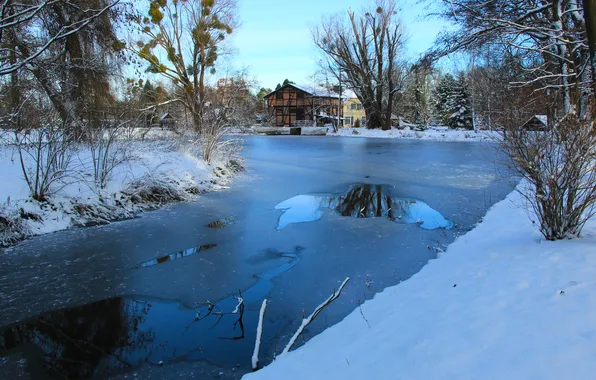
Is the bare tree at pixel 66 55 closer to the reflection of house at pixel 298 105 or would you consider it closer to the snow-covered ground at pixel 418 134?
the snow-covered ground at pixel 418 134

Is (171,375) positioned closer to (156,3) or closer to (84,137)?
(84,137)

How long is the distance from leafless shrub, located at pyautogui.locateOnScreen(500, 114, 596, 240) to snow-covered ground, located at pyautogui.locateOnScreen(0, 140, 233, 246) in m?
7.83

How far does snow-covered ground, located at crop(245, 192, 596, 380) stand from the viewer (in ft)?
7.48

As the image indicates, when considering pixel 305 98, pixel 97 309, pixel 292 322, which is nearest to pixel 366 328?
pixel 292 322

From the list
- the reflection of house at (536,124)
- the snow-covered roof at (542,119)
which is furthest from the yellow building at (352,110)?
the reflection of house at (536,124)

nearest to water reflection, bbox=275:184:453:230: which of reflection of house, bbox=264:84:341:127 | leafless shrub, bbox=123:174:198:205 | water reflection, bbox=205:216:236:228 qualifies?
water reflection, bbox=205:216:236:228

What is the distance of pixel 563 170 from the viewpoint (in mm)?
4270

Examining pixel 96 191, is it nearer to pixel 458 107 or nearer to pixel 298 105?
pixel 458 107

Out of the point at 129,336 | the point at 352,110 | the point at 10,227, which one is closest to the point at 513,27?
the point at 129,336

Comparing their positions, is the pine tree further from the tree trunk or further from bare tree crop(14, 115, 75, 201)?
bare tree crop(14, 115, 75, 201)

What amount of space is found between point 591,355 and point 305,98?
5705 centimetres

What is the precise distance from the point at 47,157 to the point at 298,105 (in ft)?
170

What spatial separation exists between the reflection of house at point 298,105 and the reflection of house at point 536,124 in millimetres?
50478

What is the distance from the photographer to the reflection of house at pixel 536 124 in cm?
497
